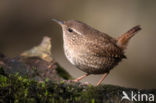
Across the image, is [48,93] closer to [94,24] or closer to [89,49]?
[89,49]

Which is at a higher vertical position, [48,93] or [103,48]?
[103,48]

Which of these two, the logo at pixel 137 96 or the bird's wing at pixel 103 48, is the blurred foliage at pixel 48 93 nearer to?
the logo at pixel 137 96

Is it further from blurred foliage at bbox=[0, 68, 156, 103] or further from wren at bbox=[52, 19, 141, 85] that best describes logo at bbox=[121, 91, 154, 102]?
wren at bbox=[52, 19, 141, 85]

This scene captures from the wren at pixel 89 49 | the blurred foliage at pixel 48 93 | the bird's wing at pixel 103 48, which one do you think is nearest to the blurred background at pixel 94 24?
the bird's wing at pixel 103 48

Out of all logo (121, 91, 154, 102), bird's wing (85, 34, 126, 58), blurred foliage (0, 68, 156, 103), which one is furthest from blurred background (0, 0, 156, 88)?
blurred foliage (0, 68, 156, 103)

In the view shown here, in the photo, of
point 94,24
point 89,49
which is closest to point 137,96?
point 89,49
